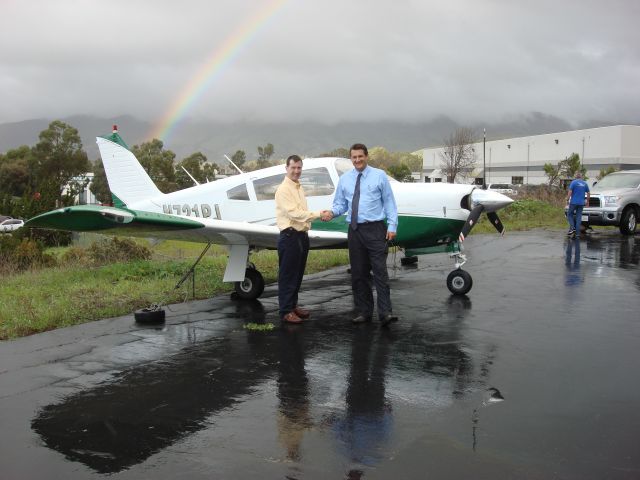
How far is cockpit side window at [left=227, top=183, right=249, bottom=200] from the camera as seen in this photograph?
9.50 meters

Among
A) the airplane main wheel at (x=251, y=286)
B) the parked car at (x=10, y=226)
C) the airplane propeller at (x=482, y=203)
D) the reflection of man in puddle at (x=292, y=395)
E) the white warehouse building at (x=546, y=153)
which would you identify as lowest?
the reflection of man in puddle at (x=292, y=395)

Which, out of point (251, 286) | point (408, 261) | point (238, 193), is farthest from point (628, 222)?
point (251, 286)

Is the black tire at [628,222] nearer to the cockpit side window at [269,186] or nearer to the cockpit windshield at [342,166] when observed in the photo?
the cockpit windshield at [342,166]

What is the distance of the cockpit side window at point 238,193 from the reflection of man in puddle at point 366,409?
4172mm

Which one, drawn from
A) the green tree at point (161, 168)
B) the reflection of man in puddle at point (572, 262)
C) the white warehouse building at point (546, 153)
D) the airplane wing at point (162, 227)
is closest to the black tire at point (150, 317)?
the airplane wing at point (162, 227)

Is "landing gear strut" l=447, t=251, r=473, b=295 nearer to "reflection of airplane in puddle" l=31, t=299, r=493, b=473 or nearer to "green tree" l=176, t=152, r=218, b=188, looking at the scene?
"reflection of airplane in puddle" l=31, t=299, r=493, b=473

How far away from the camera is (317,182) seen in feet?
29.7

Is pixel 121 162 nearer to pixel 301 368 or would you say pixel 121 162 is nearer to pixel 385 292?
pixel 385 292

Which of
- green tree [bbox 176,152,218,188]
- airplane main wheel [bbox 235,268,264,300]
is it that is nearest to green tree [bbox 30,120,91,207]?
green tree [bbox 176,152,218,188]

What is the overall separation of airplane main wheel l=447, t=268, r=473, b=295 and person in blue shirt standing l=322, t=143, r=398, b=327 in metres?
2.03

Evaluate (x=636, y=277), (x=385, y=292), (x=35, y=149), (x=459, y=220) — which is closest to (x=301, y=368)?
(x=385, y=292)

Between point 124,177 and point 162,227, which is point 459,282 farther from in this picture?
point 124,177

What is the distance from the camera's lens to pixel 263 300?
8.93 m

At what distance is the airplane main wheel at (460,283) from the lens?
28.8 feet
